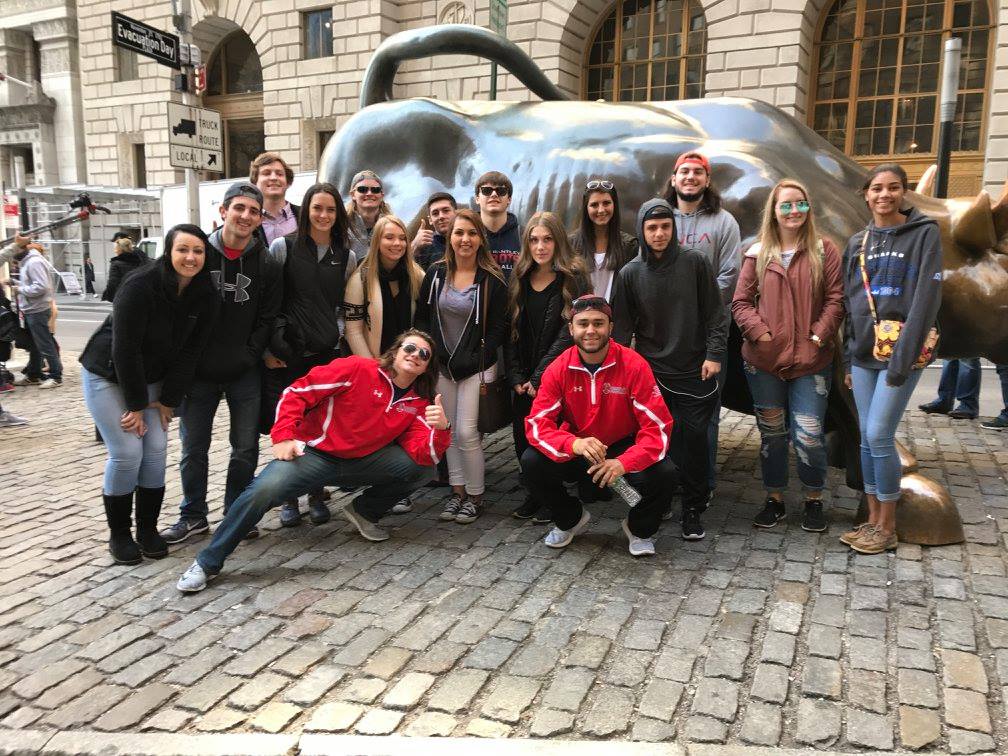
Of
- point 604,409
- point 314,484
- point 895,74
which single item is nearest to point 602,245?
point 604,409

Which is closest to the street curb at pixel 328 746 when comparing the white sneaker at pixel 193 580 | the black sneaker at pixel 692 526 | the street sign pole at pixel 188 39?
the white sneaker at pixel 193 580

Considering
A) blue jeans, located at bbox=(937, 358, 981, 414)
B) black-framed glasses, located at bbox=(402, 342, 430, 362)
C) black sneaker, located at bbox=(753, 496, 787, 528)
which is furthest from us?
blue jeans, located at bbox=(937, 358, 981, 414)

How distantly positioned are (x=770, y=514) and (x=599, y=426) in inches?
48.1

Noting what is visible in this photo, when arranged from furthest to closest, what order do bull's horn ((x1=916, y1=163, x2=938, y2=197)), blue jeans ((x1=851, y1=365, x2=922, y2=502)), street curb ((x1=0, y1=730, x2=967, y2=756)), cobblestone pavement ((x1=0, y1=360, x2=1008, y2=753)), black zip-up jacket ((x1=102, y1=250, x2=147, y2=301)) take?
black zip-up jacket ((x1=102, y1=250, x2=147, y2=301)), bull's horn ((x1=916, y1=163, x2=938, y2=197)), blue jeans ((x1=851, y1=365, x2=922, y2=502)), cobblestone pavement ((x1=0, y1=360, x2=1008, y2=753)), street curb ((x1=0, y1=730, x2=967, y2=756))

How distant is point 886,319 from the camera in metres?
3.79

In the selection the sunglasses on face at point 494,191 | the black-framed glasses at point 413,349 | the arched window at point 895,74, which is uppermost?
the arched window at point 895,74

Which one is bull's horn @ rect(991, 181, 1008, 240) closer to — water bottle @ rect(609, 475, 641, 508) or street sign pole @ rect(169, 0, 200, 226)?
water bottle @ rect(609, 475, 641, 508)

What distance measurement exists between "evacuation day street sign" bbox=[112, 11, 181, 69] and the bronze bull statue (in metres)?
5.21

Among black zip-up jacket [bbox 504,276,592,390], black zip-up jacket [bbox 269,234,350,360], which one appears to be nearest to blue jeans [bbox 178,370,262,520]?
black zip-up jacket [bbox 269,234,350,360]

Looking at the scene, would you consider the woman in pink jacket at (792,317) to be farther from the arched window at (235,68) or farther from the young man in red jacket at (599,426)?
the arched window at (235,68)

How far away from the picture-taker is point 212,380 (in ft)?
13.8

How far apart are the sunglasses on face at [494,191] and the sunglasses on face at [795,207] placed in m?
1.52

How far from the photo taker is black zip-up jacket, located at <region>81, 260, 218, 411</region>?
3691mm

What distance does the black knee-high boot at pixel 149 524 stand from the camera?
412 cm
